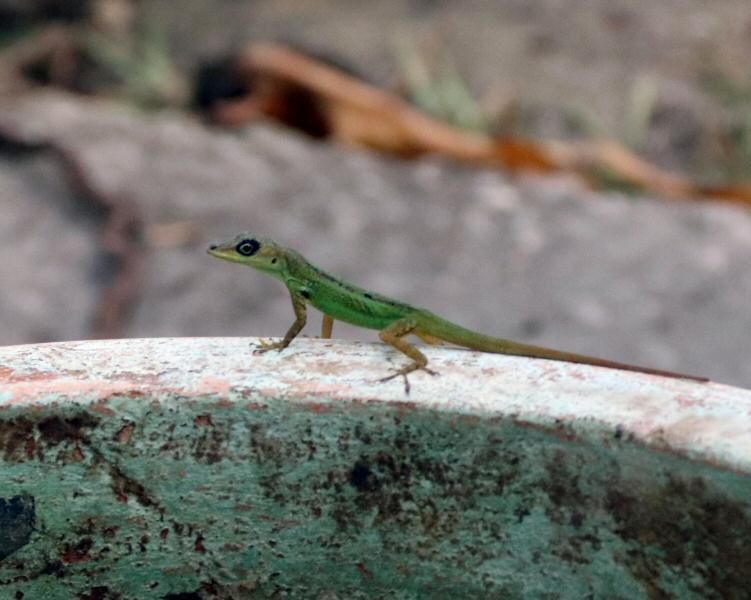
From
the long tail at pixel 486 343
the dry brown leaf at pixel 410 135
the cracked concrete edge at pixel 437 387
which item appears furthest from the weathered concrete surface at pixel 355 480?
the dry brown leaf at pixel 410 135

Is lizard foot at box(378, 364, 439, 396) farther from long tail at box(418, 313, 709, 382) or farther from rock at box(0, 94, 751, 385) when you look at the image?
rock at box(0, 94, 751, 385)

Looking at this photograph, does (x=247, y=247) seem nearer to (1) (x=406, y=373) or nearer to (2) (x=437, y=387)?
(1) (x=406, y=373)

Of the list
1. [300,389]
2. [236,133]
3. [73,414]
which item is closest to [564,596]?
[300,389]

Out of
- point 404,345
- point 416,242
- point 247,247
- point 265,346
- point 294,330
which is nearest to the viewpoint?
point 265,346

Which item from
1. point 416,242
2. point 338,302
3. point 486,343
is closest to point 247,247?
point 338,302

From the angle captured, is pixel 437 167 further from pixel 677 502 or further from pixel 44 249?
pixel 677 502

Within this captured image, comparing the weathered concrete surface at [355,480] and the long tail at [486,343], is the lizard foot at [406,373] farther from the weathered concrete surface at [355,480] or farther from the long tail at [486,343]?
the long tail at [486,343]

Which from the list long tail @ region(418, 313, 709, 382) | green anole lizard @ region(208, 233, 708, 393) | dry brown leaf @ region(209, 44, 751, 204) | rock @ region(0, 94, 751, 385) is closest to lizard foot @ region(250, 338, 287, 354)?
green anole lizard @ region(208, 233, 708, 393)
